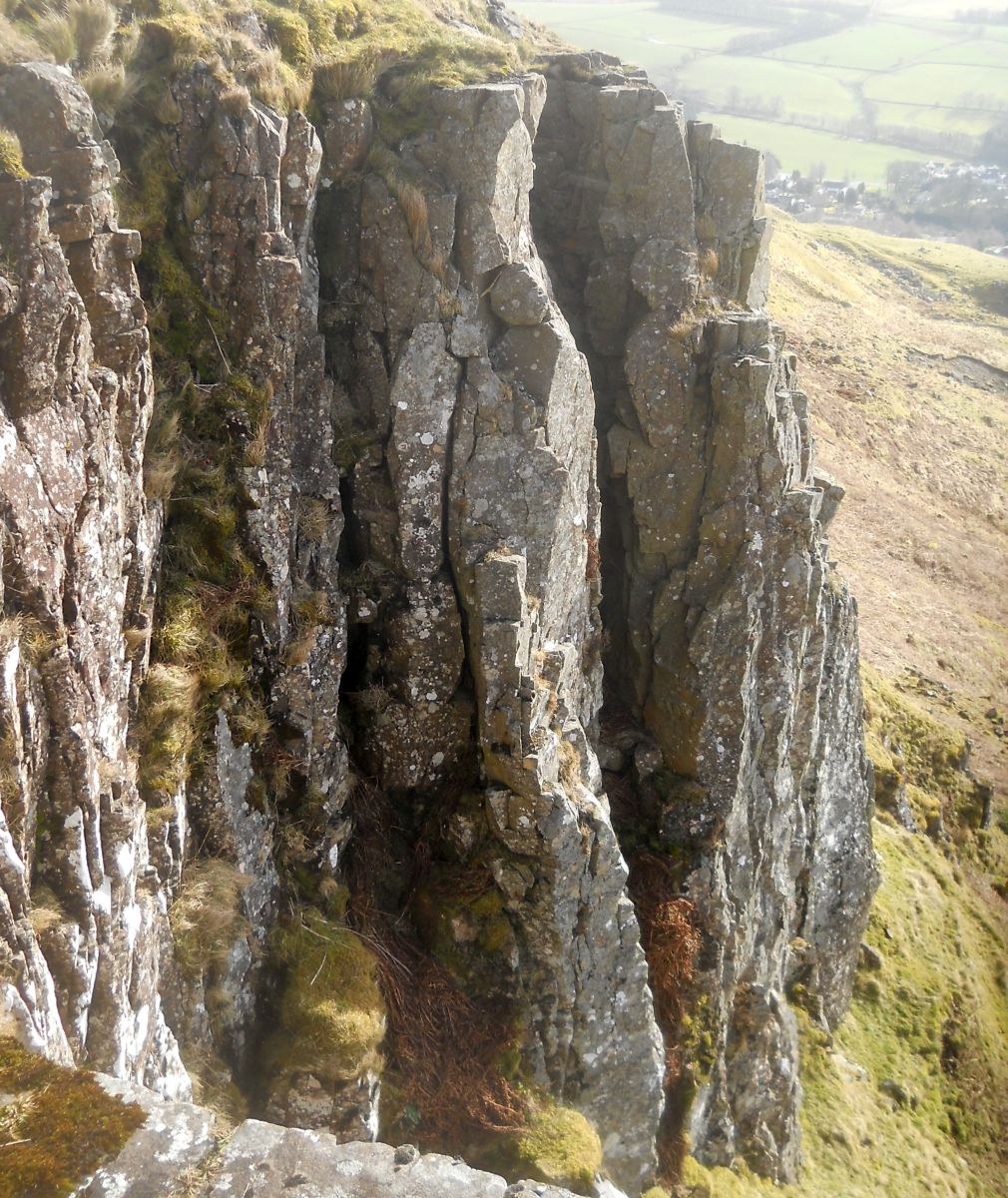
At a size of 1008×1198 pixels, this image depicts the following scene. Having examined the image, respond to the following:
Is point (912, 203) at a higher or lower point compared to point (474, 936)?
higher

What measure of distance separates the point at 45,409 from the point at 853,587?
40793 millimetres

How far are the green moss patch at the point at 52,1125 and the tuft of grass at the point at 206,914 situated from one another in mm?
3751

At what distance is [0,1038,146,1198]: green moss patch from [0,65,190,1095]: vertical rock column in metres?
0.39

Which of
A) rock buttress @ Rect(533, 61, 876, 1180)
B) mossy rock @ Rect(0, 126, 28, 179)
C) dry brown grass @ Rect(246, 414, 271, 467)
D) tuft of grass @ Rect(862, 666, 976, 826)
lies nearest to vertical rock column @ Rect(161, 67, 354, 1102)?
dry brown grass @ Rect(246, 414, 271, 467)

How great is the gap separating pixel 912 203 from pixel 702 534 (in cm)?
17876

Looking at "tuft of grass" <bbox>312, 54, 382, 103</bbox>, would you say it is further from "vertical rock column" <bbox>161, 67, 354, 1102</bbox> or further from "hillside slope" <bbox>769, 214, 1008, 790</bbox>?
"hillside slope" <bbox>769, 214, 1008, 790</bbox>

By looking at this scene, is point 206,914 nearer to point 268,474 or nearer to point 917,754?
point 268,474

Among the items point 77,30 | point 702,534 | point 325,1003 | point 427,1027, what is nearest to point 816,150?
point 702,534

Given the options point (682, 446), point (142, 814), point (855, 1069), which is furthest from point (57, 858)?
point (855, 1069)

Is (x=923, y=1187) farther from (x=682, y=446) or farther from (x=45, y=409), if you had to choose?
(x=45, y=409)

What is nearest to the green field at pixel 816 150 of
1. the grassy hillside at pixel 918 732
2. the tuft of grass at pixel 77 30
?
Answer: the grassy hillside at pixel 918 732

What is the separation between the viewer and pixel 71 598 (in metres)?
8.40

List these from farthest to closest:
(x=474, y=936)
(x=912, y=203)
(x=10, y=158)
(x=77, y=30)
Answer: (x=912, y=203)
(x=474, y=936)
(x=77, y=30)
(x=10, y=158)

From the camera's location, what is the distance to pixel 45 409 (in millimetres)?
8047
